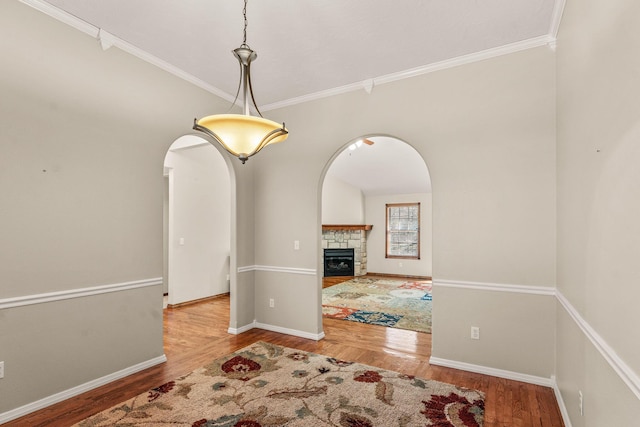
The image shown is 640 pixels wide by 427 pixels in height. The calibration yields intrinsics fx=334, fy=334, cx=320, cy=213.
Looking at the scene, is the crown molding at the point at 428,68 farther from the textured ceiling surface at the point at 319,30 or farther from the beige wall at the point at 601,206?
the beige wall at the point at 601,206

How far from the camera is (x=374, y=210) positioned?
987 centimetres

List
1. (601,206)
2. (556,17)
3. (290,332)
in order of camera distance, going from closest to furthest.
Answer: (601,206)
(556,17)
(290,332)

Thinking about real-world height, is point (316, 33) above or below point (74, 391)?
above

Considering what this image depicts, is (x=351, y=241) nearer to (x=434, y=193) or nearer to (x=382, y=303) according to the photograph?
(x=382, y=303)

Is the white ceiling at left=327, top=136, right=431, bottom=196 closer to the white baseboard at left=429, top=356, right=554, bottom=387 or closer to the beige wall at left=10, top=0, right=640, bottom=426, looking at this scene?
the beige wall at left=10, top=0, right=640, bottom=426

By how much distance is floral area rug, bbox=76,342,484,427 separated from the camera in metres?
2.34

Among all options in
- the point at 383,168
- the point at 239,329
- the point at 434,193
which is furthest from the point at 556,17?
the point at 383,168

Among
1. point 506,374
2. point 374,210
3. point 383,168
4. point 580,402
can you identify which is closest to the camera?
point 580,402

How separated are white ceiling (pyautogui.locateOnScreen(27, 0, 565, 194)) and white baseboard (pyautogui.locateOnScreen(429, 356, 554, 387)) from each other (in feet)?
9.43

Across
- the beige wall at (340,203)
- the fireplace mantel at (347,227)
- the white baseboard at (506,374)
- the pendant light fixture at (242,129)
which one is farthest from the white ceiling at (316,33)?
the fireplace mantel at (347,227)

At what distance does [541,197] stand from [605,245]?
1574 millimetres

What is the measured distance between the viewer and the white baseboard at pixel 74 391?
2.34 m

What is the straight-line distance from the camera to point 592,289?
1681 mm

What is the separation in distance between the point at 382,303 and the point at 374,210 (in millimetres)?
4251
